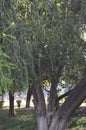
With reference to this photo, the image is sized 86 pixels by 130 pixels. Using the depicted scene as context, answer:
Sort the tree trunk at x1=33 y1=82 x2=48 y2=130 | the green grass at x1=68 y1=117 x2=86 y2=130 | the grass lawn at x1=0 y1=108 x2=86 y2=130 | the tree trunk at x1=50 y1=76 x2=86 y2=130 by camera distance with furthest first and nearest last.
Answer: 1. the grass lawn at x1=0 y1=108 x2=86 y2=130
2. the green grass at x1=68 y1=117 x2=86 y2=130
3. the tree trunk at x1=33 y1=82 x2=48 y2=130
4. the tree trunk at x1=50 y1=76 x2=86 y2=130

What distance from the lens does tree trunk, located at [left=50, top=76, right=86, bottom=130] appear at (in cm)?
1005

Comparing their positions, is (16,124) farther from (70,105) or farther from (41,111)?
(70,105)

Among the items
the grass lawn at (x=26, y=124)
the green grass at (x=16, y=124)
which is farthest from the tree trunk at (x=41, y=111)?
the green grass at (x=16, y=124)

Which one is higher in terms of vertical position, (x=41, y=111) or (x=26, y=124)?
(x=41, y=111)

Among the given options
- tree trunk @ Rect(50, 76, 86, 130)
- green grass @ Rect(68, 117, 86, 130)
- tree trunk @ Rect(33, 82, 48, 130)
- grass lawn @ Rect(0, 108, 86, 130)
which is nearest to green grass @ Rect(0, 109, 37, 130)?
grass lawn @ Rect(0, 108, 86, 130)

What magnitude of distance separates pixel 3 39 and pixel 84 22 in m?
2.88

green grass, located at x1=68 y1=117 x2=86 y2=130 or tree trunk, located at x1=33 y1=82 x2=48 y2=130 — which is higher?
tree trunk, located at x1=33 y1=82 x2=48 y2=130

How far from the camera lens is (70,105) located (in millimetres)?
10344

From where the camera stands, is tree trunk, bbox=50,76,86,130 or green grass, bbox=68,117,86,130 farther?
green grass, bbox=68,117,86,130

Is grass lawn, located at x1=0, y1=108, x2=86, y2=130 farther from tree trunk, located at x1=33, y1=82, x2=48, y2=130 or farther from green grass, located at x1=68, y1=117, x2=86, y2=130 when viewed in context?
tree trunk, located at x1=33, y1=82, x2=48, y2=130

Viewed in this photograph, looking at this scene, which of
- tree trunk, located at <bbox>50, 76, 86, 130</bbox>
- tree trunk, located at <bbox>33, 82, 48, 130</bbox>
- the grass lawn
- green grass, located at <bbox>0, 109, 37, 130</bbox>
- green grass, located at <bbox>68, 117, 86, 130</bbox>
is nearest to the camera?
tree trunk, located at <bbox>50, 76, 86, 130</bbox>

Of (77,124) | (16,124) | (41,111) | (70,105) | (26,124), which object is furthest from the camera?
(16,124)

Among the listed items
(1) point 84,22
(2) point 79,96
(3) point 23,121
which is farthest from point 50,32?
(3) point 23,121

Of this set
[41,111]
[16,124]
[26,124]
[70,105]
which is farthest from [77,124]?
[70,105]
